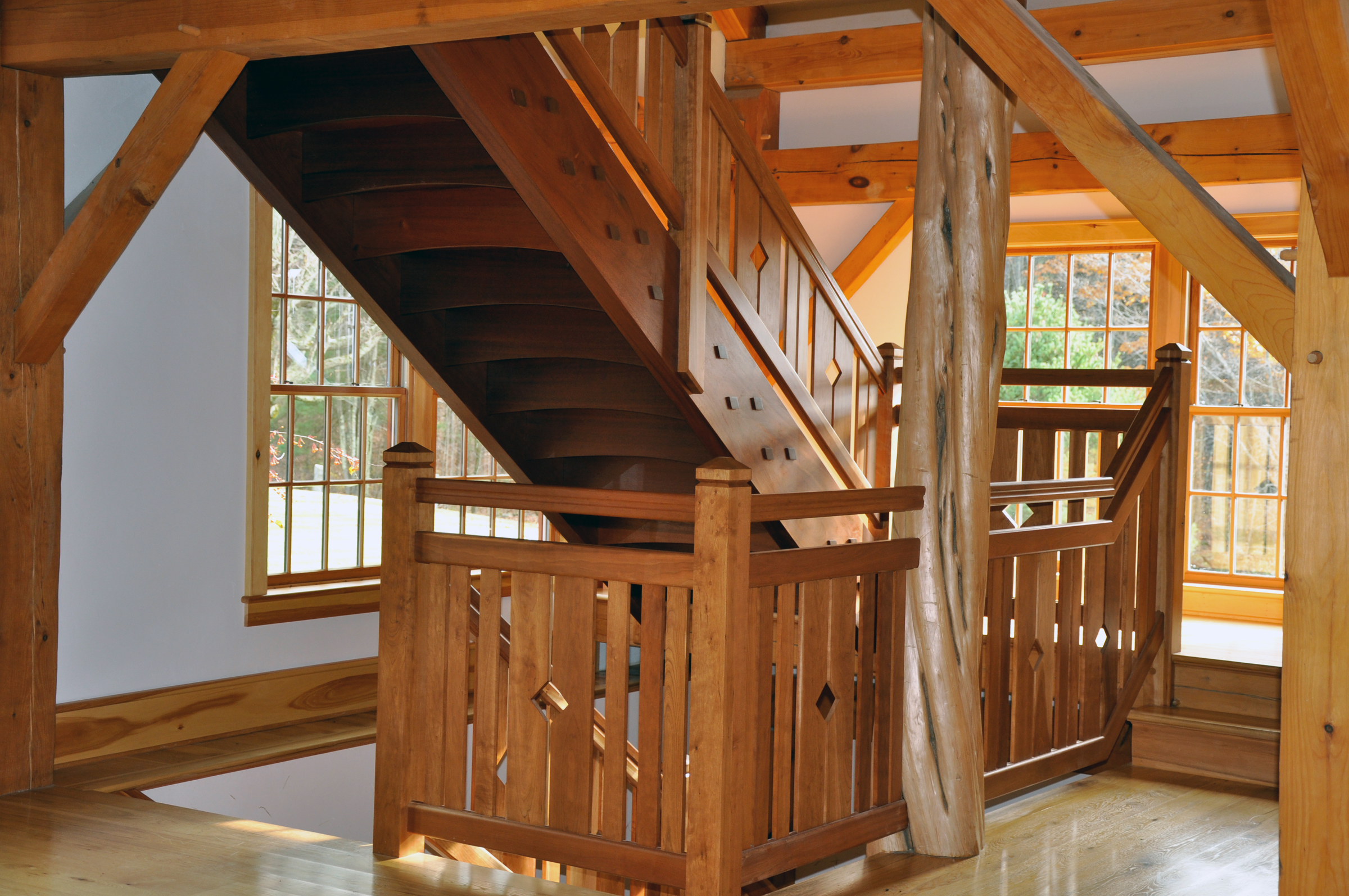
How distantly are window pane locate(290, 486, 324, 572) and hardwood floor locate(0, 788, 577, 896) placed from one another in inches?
77.4

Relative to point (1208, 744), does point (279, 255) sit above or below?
above

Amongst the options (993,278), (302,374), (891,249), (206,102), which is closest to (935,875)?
(993,278)

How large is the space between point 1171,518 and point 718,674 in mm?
2701

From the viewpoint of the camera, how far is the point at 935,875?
327 cm

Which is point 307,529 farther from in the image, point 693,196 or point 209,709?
point 693,196

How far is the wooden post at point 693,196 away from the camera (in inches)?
152

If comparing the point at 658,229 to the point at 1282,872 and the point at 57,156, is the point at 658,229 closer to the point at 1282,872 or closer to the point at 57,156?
the point at 57,156

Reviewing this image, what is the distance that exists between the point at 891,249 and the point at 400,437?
3.54 metres

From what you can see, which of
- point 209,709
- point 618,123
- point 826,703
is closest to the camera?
point 826,703

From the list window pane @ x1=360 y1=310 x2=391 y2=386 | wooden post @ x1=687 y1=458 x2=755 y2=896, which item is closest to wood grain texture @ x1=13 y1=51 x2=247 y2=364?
wooden post @ x1=687 y1=458 x2=755 y2=896

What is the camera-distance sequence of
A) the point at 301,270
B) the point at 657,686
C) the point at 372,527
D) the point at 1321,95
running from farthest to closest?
1. the point at 372,527
2. the point at 301,270
3. the point at 657,686
4. the point at 1321,95

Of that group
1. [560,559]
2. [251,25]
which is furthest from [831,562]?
[251,25]

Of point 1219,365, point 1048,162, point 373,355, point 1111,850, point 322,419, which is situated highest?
point 1048,162

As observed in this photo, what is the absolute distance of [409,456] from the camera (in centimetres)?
326
